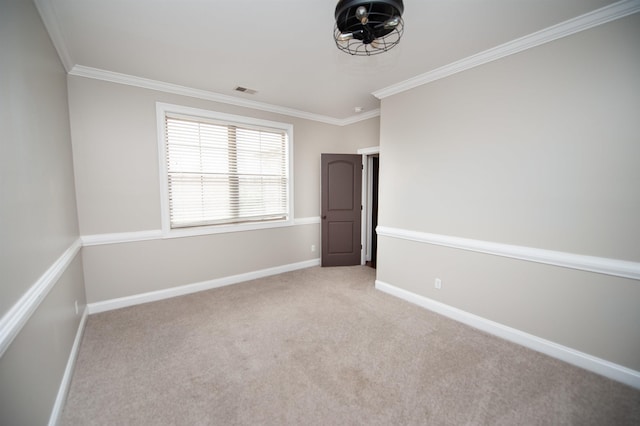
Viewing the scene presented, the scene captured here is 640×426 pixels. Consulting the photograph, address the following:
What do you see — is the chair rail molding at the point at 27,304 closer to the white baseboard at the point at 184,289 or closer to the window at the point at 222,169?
the white baseboard at the point at 184,289

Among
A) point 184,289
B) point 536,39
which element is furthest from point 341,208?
point 536,39

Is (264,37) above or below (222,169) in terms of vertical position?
above

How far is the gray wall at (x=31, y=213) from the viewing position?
47.4 inches

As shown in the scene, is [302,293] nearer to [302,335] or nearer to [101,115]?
[302,335]

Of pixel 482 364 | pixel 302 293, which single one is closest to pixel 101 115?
pixel 302 293

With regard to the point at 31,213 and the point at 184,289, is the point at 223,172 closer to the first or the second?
the point at 184,289

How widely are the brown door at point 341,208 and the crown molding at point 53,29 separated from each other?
3.31 meters

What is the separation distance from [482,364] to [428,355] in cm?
42

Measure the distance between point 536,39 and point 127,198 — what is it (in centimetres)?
440

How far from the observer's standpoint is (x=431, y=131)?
3.07 meters

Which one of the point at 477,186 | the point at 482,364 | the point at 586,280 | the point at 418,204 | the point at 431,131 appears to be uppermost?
the point at 431,131

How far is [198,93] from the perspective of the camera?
3.50 metres

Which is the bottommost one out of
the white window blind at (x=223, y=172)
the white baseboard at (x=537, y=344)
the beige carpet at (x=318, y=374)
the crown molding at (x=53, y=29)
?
the beige carpet at (x=318, y=374)

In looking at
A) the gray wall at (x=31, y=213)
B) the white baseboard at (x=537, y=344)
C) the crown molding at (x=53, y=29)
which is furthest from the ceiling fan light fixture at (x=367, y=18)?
the white baseboard at (x=537, y=344)
